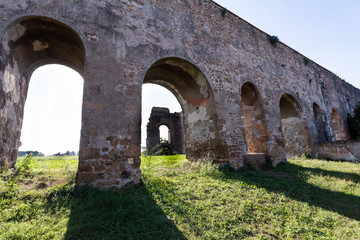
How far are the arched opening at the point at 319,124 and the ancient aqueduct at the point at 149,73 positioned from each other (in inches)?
26.0

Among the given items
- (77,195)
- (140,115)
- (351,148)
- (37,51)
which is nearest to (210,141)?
(140,115)

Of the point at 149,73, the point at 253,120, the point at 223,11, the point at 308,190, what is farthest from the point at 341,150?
the point at 149,73

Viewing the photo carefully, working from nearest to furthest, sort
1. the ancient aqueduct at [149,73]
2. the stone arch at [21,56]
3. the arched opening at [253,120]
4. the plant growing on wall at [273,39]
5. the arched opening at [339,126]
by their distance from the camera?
the stone arch at [21,56], the ancient aqueduct at [149,73], the arched opening at [253,120], the plant growing on wall at [273,39], the arched opening at [339,126]

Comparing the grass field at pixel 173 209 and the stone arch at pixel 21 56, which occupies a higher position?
the stone arch at pixel 21 56

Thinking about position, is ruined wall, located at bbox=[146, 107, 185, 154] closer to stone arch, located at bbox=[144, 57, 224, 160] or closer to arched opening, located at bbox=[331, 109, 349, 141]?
stone arch, located at bbox=[144, 57, 224, 160]

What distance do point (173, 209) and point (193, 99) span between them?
4.34m

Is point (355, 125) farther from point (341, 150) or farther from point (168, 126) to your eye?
point (168, 126)

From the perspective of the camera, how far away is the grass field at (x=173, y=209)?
97.7 inches

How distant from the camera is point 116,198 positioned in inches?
126

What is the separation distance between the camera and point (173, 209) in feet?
10.1

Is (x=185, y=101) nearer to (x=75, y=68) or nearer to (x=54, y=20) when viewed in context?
(x=75, y=68)

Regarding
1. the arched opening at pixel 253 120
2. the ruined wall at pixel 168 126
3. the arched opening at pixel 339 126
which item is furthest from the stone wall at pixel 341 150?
the ruined wall at pixel 168 126

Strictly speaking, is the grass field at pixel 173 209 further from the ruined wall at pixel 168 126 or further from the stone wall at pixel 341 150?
the ruined wall at pixel 168 126

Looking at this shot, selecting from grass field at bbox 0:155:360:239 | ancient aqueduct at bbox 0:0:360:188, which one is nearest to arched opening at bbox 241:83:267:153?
ancient aqueduct at bbox 0:0:360:188
